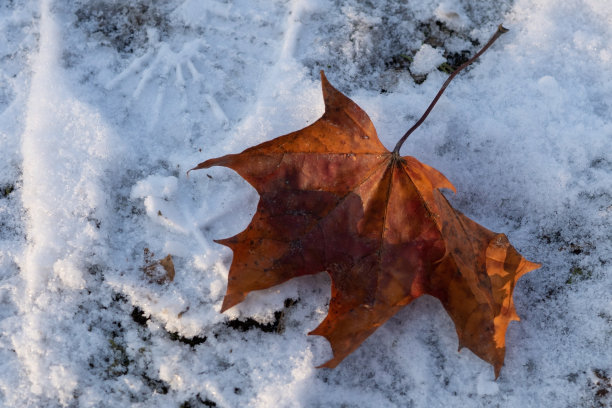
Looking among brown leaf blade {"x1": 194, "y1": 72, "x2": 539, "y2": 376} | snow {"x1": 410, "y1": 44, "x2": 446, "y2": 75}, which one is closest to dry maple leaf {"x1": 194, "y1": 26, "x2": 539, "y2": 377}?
brown leaf blade {"x1": 194, "y1": 72, "x2": 539, "y2": 376}

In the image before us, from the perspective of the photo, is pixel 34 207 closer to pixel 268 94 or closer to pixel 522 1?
pixel 268 94

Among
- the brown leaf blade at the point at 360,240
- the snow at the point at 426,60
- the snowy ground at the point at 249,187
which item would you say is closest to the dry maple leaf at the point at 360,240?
the brown leaf blade at the point at 360,240

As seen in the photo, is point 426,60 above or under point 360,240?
above

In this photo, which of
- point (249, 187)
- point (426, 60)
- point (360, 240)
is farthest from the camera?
point (426, 60)

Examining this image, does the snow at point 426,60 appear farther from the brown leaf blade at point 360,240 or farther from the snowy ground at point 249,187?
the brown leaf blade at point 360,240

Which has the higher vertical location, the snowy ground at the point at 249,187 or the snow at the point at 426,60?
the snow at the point at 426,60

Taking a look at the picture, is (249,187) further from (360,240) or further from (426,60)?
(426,60)

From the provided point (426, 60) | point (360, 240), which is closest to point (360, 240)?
point (360, 240)

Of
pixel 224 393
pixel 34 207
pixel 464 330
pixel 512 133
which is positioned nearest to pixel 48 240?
pixel 34 207
